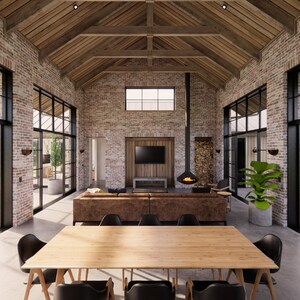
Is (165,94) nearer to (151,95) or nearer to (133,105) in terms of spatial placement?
(151,95)

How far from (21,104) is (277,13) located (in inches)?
244

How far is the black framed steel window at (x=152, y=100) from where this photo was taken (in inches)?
476

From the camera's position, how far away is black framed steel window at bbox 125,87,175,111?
476 inches

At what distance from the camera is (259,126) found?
24.7ft

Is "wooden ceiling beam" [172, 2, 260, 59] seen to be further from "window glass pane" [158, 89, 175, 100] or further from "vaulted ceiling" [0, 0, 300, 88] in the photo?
"window glass pane" [158, 89, 175, 100]

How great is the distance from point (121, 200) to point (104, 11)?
5.18 metres

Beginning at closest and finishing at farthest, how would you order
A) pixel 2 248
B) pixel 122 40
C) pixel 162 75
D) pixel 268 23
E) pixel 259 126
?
1. pixel 2 248
2. pixel 268 23
3. pixel 259 126
4. pixel 122 40
5. pixel 162 75

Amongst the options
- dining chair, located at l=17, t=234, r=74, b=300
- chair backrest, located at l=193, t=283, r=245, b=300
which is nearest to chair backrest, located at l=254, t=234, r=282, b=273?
chair backrest, located at l=193, t=283, r=245, b=300

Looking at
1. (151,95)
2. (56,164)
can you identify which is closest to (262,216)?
(56,164)

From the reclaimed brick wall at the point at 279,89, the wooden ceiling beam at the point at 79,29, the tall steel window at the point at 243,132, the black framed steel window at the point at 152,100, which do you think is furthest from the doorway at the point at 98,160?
the reclaimed brick wall at the point at 279,89

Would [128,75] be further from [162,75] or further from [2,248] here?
[2,248]

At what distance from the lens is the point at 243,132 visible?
8.84 m

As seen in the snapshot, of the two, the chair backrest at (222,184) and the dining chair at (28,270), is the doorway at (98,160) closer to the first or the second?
the chair backrest at (222,184)

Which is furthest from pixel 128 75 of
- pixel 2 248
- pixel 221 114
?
pixel 2 248
